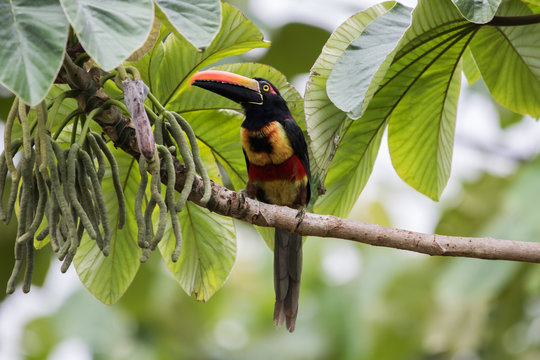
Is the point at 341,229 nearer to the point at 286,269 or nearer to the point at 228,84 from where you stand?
the point at 228,84

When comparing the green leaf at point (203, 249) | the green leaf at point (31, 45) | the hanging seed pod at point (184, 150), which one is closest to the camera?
the green leaf at point (31, 45)

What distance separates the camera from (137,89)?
185 centimetres

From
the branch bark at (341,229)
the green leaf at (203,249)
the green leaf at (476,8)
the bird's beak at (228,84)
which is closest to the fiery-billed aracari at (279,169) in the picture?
the bird's beak at (228,84)

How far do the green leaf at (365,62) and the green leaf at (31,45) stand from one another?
786mm

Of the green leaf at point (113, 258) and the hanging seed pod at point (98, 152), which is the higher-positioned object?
the hanging seed pod at point (98, 152)

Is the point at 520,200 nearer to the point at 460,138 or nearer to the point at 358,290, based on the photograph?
the point at 460,138

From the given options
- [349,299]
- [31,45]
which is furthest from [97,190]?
[349,299]

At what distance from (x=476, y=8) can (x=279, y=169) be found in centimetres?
164

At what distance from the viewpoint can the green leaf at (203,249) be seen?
2.58 m

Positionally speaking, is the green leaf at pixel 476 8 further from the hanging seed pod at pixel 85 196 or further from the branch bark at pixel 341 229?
the hanging seed pod at pixel 85 196

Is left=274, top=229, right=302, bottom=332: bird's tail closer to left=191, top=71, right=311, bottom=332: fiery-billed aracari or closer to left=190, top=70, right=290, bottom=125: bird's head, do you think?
left=191, top=71, right=311, bottom=332: fiery-billed aracari

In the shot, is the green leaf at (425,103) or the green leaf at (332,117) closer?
the green leaf at (332,117)

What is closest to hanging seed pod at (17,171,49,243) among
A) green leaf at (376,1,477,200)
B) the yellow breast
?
green leaf at (376,1,477,200)

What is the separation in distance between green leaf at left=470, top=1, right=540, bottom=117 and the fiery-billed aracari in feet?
3.13
